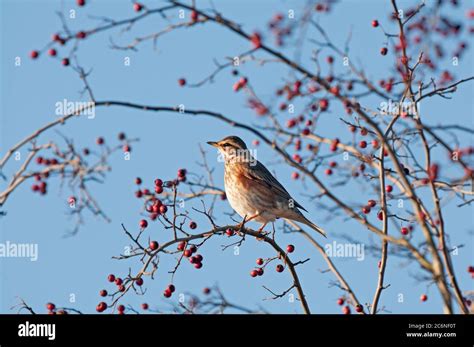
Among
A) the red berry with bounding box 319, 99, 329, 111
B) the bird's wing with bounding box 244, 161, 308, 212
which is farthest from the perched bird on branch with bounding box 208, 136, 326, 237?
the red berry with bounding box 319, 99, 329, 111

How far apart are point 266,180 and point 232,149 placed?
704mm

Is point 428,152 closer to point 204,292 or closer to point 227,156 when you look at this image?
point 204,292

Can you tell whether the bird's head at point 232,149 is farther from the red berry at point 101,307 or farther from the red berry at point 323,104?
the red berry at point 101,307

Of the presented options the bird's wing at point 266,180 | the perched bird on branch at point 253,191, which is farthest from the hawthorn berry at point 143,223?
the bird's wing at point 266,180

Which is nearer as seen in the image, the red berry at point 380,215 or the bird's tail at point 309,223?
the red berry at point 380,215

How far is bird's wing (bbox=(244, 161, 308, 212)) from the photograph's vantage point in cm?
985

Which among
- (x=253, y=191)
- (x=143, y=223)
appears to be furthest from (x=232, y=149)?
(x=143, y=223)

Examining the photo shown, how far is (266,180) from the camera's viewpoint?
32.6 feet

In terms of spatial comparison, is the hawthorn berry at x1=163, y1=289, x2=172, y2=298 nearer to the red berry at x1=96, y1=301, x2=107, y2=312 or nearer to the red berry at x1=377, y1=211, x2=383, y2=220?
the red berry at x1=96, y1=301, x2=107, y2=312

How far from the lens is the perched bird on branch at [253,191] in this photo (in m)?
9.56

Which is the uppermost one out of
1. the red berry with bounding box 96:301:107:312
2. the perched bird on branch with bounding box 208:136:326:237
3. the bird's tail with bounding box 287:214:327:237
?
the perched bird on branch with bounding box 208:136:326:237

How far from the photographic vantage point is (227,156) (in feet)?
33.5
